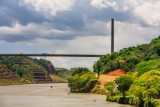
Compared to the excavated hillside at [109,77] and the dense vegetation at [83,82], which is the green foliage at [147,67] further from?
the dense vegetation at [83,82]

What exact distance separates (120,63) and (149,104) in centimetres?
7641

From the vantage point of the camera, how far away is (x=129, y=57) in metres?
161

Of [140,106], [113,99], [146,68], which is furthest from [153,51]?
[140,106]

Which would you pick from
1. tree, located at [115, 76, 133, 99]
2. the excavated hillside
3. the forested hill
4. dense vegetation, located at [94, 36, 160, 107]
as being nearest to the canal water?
dense vegetation, located at [94, 36, 160, 107]

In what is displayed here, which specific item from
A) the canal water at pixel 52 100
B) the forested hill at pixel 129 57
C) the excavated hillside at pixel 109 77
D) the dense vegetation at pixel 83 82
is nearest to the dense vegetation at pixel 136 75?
the forested hill at pixel 129 57

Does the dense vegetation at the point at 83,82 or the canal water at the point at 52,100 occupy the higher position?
the dense vegetation at the point at 83,82

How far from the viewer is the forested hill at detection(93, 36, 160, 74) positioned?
516 ft

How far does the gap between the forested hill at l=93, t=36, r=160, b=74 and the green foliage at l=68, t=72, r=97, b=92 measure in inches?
530

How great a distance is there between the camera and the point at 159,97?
8900 centimetres

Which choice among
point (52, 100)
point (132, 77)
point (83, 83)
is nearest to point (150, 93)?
point (132, 77)

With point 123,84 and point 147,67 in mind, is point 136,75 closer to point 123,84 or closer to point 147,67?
point 147,67

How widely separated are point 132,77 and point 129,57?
5665cm

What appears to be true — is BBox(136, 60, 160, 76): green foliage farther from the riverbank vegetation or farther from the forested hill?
the forested hill

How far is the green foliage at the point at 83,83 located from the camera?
143875 millimetres
